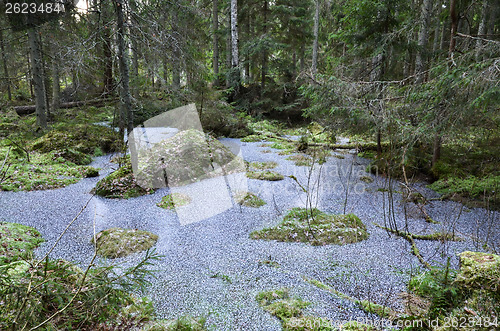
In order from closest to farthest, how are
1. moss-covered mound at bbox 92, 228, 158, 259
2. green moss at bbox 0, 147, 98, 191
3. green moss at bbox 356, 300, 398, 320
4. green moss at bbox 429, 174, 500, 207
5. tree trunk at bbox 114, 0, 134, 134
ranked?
green moss at bbox 356, 300, 398, 320 → moss-covered mound at bbox 92, 228, 158, 259 → green moss at bbox 429, 174, 500, 207 → tree trunk at bbox 114, 0, 134, 134 → green moss at bbox 0, 147, 98, 191

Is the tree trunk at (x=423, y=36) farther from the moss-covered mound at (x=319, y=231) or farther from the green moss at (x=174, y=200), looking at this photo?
the green moss at (x=174, y=200)

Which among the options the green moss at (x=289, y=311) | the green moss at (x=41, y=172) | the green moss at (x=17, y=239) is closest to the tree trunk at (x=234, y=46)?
the green moss at (x=41, y=172)

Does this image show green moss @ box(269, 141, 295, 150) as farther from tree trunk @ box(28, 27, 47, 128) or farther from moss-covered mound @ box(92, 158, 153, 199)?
tree trunk @ box(28, 27, 47, 128)

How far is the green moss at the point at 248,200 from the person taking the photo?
4984mm

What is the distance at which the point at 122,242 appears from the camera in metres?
3.37

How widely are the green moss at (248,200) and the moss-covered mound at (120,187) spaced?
6.17 feet

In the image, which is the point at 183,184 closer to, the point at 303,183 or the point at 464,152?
the point at 303,183

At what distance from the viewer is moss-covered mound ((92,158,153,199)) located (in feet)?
17.3

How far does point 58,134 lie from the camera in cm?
821

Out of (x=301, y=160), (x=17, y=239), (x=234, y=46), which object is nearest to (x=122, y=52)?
(x=17, y=239)

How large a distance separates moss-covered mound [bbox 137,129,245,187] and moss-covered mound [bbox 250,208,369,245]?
2897mm

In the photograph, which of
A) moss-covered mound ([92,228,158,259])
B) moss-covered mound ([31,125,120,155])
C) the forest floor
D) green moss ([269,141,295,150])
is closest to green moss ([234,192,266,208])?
the forest floor

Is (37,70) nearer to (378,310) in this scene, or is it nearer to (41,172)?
(41,172)

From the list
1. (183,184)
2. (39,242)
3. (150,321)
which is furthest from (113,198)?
(150,321)
